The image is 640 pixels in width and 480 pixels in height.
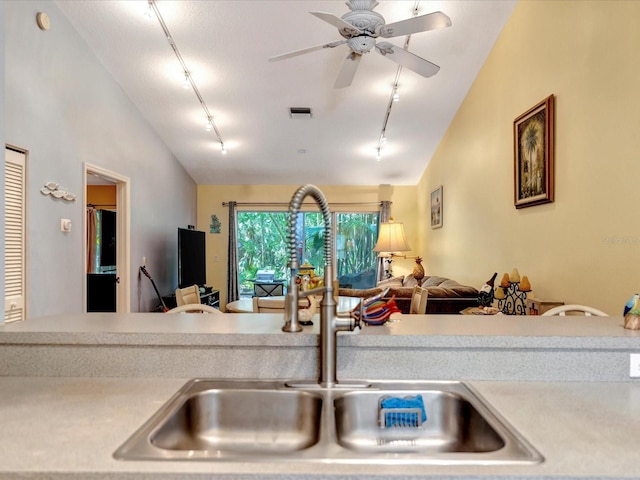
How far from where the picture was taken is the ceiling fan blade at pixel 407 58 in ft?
9.84

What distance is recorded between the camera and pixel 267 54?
4.47 metres

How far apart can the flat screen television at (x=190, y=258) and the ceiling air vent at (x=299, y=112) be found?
236 centimetres

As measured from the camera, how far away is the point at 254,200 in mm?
8156

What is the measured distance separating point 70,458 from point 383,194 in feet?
25.1

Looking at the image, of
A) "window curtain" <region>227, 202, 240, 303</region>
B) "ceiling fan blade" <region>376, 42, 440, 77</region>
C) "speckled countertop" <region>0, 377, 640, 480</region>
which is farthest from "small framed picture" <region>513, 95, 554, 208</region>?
"window curtain" <region>227, 202, 240, 303</region>

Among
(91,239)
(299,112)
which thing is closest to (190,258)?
(91,239)

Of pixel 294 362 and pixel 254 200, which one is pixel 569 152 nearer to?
pixel 294 362

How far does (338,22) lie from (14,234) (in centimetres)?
278

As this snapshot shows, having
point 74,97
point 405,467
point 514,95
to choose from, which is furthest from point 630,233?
point 74,97

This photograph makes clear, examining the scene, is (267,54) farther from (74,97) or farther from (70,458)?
(70,458)

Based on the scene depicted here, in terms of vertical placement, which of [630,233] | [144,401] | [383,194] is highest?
[383,194]

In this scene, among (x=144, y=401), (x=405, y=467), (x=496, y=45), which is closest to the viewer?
(x=405, y=467)

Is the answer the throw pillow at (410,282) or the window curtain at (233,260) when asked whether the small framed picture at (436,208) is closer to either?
the throw pillow at (410,282)

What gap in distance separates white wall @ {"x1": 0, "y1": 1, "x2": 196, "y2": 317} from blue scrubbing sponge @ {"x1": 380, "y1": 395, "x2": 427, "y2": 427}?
130 inches
